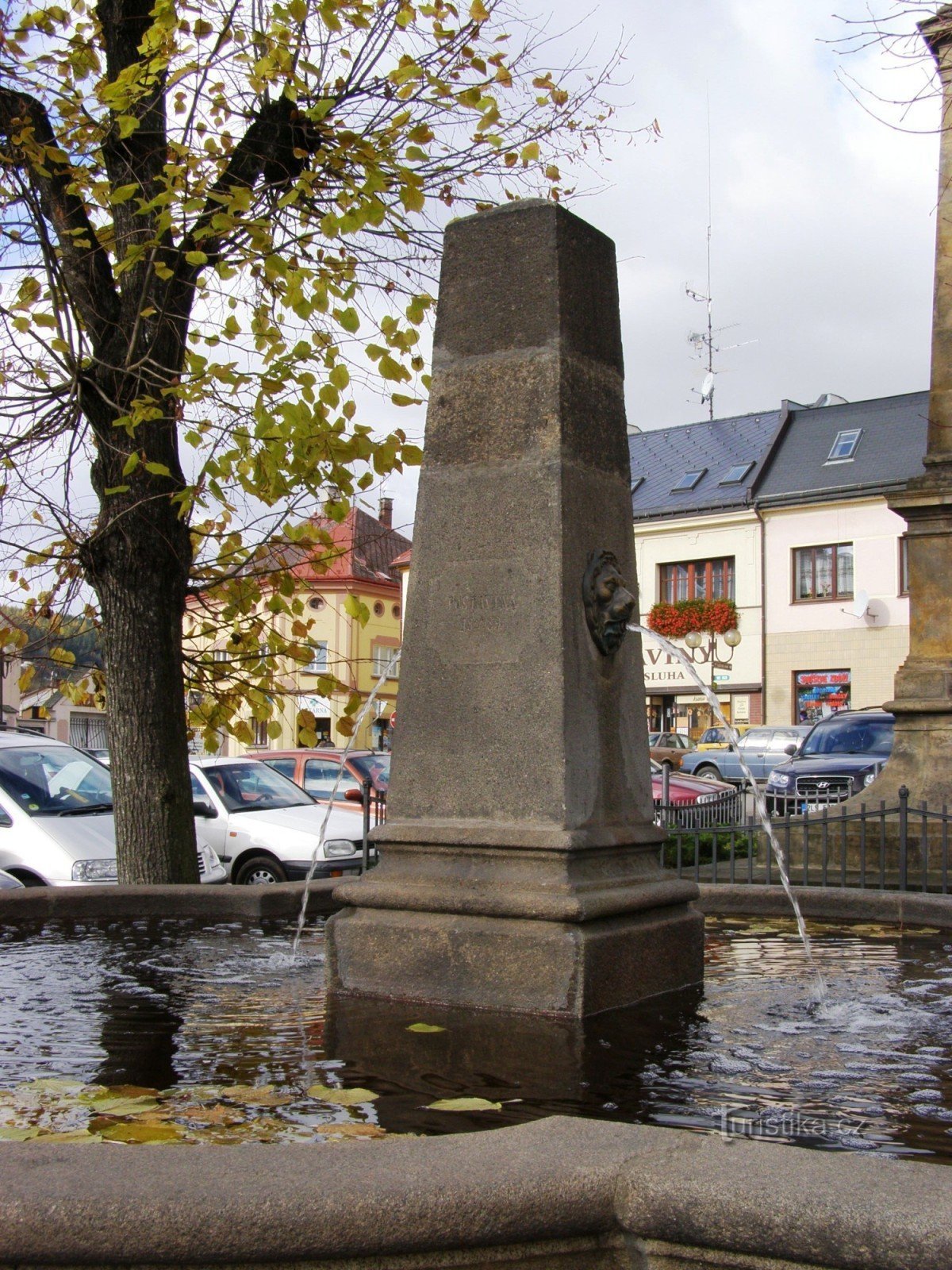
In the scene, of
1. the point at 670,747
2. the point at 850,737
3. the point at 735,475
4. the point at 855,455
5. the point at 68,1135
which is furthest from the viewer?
the point at 735,475

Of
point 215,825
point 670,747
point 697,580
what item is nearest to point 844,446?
point 697,580

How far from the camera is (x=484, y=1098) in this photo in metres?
3.50

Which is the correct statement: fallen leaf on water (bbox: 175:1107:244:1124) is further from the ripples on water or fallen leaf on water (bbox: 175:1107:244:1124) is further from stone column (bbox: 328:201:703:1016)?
stone column (bbox: 328:201:703:1016)

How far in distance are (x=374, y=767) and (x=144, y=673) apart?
947 cm

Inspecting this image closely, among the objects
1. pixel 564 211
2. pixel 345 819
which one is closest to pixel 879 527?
pixel 345 819

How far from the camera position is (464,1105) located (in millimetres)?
3406

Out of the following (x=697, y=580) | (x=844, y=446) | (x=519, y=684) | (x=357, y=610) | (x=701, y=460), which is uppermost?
(x=701, y=460)

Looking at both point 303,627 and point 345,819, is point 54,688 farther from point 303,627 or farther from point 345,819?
point 345,819

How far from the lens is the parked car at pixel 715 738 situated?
122 ft

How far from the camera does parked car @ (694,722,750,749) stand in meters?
37.2

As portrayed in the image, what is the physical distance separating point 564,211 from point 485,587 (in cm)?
142

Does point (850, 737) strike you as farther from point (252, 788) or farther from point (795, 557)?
point (795, 557)

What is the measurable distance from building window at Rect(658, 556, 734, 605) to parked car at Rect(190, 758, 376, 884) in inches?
1321

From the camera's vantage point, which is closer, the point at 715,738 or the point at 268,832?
the point at 268,832
